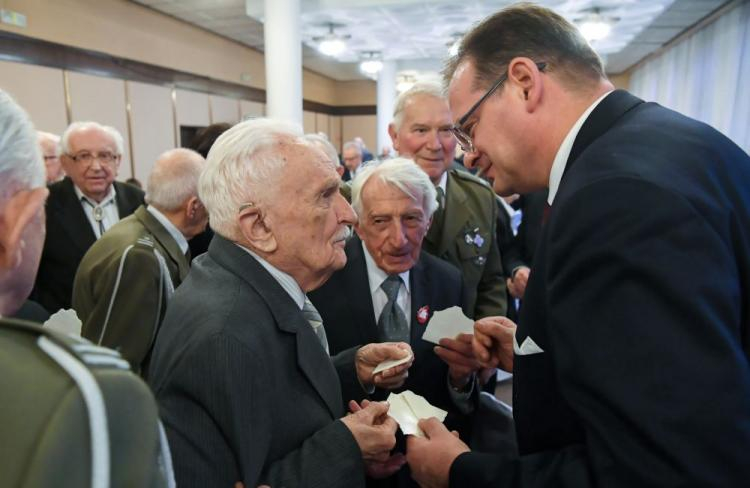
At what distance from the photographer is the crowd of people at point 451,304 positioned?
0.80 m

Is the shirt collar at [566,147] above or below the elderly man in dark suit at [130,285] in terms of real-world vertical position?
above

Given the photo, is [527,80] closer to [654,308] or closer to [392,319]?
[654,308]

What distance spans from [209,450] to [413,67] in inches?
532

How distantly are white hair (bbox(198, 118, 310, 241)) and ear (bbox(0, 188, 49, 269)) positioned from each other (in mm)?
549

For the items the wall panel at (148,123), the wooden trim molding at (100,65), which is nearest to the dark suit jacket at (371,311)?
the wooden trim molding at (100,65)

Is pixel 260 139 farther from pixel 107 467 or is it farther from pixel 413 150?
pixel 413 150

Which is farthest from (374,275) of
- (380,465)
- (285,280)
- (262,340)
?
(262,340)

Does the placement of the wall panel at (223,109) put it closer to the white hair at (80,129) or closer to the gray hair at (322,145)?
the white hair at (80,129)

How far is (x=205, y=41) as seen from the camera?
937 centimetres

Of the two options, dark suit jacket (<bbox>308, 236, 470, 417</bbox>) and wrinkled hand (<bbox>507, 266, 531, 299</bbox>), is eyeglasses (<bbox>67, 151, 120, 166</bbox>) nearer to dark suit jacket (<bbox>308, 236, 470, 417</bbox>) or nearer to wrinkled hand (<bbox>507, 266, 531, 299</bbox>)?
dark suit jacket (<bbox>308, 236, 470, 417</bbox>)

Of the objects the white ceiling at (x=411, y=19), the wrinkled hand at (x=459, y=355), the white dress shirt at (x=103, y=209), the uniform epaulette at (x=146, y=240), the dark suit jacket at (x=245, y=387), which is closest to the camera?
the dark suit jacket at (x=245, y=387)

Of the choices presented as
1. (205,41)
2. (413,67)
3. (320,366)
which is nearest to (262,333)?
(320,366)

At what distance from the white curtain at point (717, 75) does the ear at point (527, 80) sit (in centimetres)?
781

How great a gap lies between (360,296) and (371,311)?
74 millimetres
